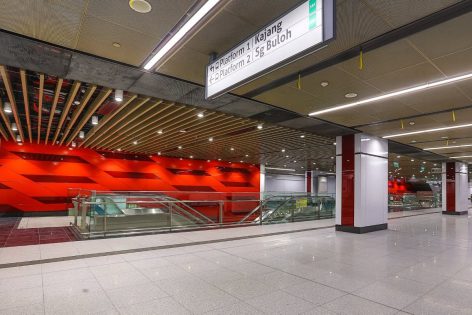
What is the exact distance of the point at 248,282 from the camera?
12.1 feet

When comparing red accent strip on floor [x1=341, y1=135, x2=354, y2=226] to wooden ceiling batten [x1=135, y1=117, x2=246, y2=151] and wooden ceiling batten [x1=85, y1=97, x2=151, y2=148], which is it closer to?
wooden ceiling batten [x1=135, y1=117, x2=246, y2=151]

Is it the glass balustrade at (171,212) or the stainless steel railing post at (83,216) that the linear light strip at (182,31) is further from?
the stainless steel railing post at (83,216)

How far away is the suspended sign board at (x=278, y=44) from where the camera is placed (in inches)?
83.4

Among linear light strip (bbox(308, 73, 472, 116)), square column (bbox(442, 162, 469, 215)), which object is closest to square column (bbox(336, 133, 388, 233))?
linear light strip (bbox(308, 73, 472, 116))

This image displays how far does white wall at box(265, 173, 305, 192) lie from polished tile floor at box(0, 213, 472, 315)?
19.2m

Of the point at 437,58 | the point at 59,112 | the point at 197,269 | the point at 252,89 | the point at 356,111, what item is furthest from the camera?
the point at 59,112

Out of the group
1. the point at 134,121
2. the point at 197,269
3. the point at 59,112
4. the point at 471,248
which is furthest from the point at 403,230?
the point at 59,112

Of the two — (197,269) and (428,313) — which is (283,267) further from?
(428,313)

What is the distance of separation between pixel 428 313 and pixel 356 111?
4.17 m

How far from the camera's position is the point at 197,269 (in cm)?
420

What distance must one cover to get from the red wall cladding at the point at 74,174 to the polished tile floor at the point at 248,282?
9566 mm

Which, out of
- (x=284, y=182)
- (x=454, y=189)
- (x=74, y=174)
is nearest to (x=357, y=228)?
(x=454, y=189)

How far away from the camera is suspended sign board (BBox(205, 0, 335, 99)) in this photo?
2.12 metres

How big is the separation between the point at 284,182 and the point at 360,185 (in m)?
18.4
